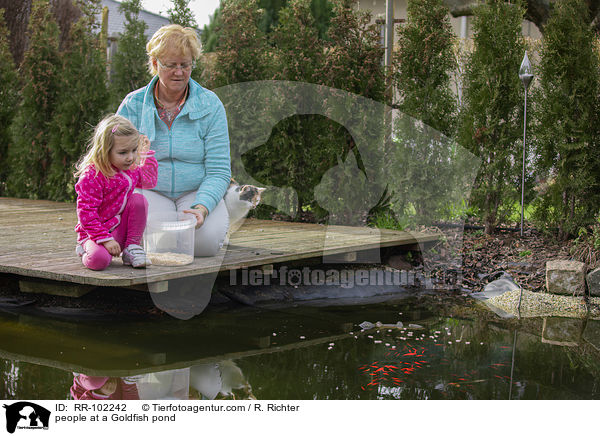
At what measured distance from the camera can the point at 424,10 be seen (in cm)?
614

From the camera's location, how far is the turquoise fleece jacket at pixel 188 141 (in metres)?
4.35

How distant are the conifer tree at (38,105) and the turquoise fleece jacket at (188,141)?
14.2ft

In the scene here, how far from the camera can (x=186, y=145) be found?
4.39m

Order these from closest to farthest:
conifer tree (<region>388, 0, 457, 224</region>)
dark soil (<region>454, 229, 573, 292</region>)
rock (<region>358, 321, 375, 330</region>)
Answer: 1. rock (<region>358, 321, 375, 330</region>)
2. dark soil (<region>454, 229, 573, 292</region>)
3. conifer tree (<region>388, 0, 457, 224</region>)

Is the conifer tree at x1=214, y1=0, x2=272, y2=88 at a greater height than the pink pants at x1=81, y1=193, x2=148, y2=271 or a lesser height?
greater

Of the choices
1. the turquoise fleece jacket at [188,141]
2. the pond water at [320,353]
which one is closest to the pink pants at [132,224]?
the turquoise fleece jacket at [188,141]

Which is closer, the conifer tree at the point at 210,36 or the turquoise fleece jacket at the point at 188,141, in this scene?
A: the turquoise fleece jacket at the point at 188,141

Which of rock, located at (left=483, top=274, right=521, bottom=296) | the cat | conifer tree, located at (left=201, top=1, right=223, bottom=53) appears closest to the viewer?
the cat

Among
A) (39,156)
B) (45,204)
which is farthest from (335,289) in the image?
(39,156)

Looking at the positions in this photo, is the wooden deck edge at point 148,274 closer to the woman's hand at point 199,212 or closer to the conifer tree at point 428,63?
the woman's hand at point 199,212

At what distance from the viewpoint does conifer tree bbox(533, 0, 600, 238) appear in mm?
5668

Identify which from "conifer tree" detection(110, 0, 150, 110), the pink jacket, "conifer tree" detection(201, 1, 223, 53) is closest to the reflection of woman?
the pink jacket
